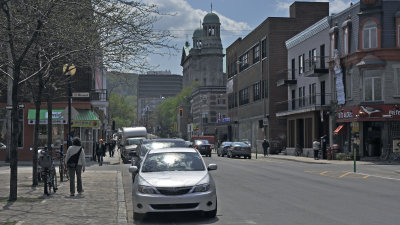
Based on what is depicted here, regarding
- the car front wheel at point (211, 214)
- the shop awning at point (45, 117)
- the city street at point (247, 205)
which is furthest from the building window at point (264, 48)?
the car front wheel at point (211, 214)

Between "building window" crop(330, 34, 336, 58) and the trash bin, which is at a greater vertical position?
"building window" crop(330, 34, 336, 58)

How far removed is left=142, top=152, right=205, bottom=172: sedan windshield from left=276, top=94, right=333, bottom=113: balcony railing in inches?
1402

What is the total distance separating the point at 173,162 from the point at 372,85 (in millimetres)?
30672

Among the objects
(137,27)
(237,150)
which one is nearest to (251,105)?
(237,150)

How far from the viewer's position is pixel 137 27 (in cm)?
1427

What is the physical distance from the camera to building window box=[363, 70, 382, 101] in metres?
41.3

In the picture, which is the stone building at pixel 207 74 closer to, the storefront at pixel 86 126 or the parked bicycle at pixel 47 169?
the storefront at pixel 86 126

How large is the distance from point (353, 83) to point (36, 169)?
28.9 m

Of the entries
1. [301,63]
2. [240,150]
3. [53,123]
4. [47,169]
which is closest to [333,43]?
[301,63]

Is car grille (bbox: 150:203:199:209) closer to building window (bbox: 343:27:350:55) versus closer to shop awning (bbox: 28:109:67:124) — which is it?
shop awning (bbox: 28:109:67:124)

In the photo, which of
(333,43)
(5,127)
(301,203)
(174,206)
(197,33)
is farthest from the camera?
(197,33)

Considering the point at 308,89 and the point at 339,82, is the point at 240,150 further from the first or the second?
the point at 339,82

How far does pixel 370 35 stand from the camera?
41375 mm

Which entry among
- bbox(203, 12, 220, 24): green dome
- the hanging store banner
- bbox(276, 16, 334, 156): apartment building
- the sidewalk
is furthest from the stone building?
the sidewalk
